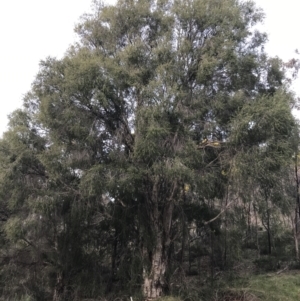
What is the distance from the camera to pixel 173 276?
11.7 m

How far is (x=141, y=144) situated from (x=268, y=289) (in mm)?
6336

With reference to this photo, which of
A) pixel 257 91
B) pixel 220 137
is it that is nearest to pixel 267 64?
pixel 257 91

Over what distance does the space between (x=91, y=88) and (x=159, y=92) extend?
5.96ft

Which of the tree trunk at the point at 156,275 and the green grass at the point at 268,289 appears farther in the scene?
the green grass at the point at 268,289

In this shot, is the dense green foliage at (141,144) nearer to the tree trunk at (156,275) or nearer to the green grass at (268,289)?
the tree trunk at (156,275)

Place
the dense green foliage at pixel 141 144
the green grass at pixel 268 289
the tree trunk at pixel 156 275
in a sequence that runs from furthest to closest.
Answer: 1. the green grass at pixel 268 289
2. the tree trunk at pixel 156 275
3. the dense green foliage at pixel 141 144

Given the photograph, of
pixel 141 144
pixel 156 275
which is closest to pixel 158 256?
pixel 156 275

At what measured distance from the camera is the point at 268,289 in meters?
12.0

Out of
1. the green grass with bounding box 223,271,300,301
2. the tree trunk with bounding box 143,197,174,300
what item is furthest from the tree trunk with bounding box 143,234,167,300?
the green grass with bounding box 223,271,300,301

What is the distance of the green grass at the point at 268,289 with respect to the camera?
1132cm

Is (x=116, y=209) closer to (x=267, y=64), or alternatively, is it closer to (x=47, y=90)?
(x=47, y=90)

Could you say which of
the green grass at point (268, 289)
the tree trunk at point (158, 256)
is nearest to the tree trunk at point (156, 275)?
the tree trunk at point (158, 256)

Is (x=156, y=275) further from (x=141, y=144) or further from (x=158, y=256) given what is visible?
(x=141, y=144)

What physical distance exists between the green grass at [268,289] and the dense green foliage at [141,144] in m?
1.55
